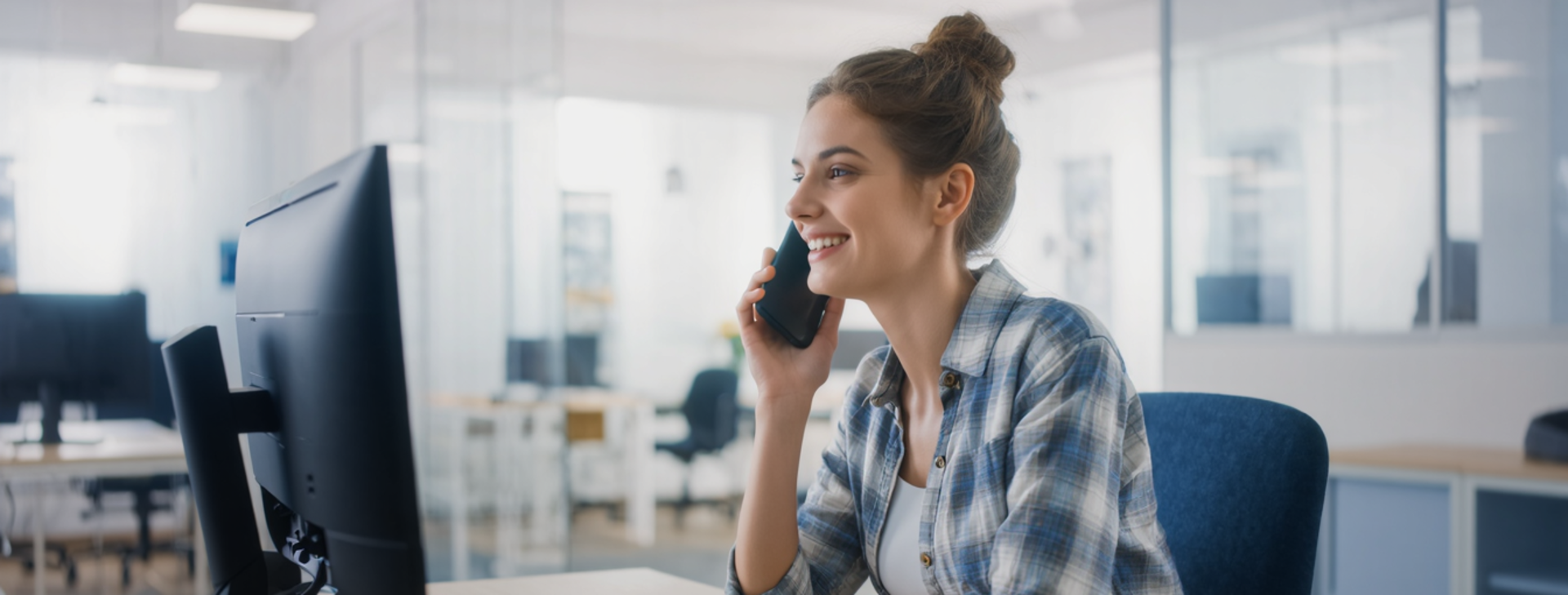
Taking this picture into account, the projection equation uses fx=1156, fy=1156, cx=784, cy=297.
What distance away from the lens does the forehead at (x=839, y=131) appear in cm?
141

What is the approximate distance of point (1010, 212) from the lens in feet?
5.13

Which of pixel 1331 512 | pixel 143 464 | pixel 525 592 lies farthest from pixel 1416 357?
pixel 143 464

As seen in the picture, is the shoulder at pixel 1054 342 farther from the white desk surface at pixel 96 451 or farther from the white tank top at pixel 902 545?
the white desk surface at pixel 96 451

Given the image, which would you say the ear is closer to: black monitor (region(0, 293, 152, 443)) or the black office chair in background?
black monitor (region(0, 293, 152, 443))

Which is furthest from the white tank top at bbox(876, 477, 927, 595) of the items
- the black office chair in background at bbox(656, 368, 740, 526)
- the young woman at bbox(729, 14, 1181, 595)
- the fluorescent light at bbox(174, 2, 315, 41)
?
the black office chair in background at bbox(656, 368, 740, 526)

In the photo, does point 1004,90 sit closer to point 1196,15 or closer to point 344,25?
point 1196,15

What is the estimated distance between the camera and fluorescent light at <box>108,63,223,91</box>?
436cm

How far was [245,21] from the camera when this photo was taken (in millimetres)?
4699

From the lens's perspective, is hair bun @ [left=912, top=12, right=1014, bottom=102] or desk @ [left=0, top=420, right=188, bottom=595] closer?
hair bun @ [left=912, top=12, right=1014, bottom=102]

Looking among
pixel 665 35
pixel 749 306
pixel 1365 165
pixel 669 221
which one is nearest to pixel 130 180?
pixel 669 221

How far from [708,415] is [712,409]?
5 centimetres

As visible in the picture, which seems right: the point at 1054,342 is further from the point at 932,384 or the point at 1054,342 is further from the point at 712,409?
the point at 712,409

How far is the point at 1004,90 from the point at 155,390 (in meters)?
3.53

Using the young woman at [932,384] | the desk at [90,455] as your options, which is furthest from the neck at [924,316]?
the desk at [90,455]
